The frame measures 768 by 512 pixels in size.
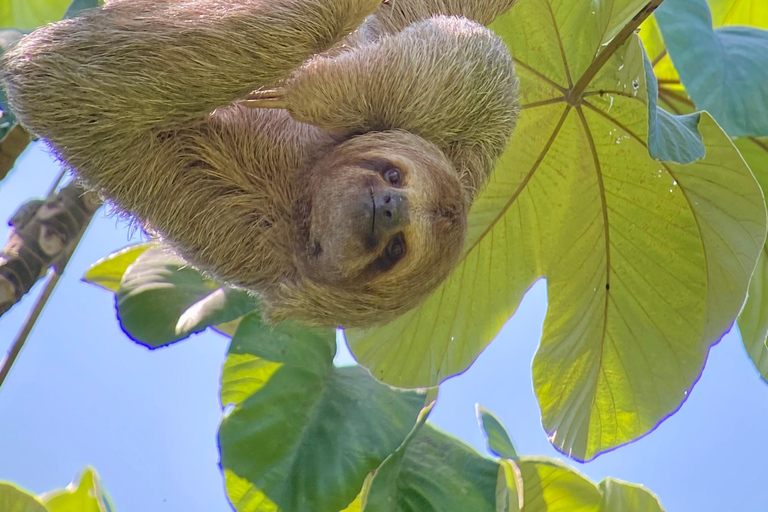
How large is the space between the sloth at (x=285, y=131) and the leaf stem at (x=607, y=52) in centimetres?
27

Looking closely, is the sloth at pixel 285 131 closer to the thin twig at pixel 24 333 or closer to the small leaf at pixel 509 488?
the small leaf at pixel 509 488

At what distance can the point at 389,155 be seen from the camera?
156 centimetres

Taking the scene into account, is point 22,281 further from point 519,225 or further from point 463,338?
point 519,225

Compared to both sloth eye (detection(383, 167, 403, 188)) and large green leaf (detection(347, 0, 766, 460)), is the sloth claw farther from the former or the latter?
large green leaf (detection(347, 0, 766, 460))

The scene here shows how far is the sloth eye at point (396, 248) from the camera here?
62.7 inches

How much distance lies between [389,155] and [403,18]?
0.51 meters

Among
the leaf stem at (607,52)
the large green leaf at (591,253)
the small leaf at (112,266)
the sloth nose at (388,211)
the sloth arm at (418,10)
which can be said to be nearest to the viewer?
the sloth nose at (388,211)

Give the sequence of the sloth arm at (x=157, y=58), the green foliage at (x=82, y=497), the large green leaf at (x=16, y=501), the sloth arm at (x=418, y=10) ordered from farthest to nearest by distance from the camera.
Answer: the green foliage at (x=82, y=497) < the large green leaf at (x=16, y=501) < the sloth arm at (x=418, y=10) < the sloth arm at (x=157, y=58)

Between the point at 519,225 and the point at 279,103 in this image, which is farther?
the point at 519,225

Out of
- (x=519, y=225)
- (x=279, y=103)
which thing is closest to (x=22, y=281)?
(x=279, y=103)

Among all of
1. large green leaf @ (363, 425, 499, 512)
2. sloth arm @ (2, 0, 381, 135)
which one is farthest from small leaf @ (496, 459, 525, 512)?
sloth arm @ (2, 0, 381, 135)

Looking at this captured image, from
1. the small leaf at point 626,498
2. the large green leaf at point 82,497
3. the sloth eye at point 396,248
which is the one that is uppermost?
the sloth eye at point 396,248

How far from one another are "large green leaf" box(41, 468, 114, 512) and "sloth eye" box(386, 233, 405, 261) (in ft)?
4.74

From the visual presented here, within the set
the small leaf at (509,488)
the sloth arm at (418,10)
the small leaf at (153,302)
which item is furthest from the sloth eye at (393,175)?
the small leaf at (509,488)
